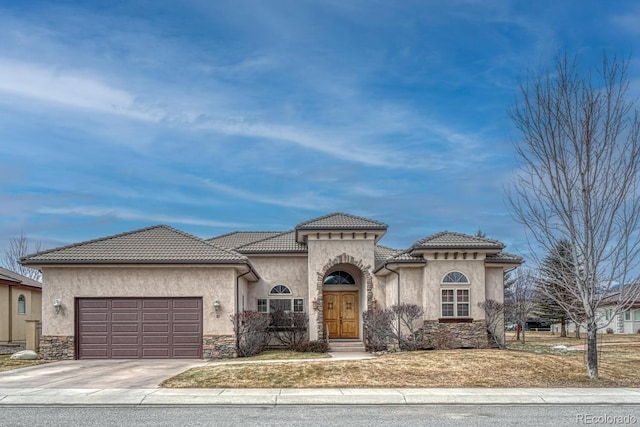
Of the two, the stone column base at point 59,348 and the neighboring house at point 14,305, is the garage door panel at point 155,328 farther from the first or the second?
the neighboring house at point 14,305

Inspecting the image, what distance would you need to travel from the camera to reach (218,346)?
2183 cm

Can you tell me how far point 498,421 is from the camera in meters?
11.0

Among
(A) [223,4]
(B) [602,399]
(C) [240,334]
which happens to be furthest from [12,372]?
(B) [602,399]

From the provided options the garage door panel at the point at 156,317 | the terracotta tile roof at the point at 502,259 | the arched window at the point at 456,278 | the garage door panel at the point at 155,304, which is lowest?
the garage door panel at the point at 156,317

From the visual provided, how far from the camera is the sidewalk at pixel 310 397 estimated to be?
12.8m

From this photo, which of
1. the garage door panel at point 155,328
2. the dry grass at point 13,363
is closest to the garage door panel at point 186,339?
the garage door panel at point 155,328

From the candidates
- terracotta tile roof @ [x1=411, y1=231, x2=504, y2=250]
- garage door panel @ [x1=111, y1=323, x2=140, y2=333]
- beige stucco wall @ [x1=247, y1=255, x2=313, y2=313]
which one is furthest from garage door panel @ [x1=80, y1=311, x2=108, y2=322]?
terracotta tile roof @ [x1=411, y1=231, x2=504, y2=250]

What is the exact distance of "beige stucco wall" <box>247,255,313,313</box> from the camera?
90.9 feet

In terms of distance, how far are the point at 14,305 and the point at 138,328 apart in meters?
11.3

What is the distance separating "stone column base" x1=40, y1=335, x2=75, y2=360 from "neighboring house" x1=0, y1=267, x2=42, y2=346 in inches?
296

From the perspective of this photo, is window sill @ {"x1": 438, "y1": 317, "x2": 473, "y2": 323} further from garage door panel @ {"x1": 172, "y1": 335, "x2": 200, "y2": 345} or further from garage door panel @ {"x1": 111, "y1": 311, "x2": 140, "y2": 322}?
garage door panel @ {"x1": 111, "y1": 311, "x2": 140, "y2": 322}

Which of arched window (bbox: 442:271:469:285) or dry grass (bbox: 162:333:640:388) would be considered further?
arched window (bbox: 442:271:469:285)

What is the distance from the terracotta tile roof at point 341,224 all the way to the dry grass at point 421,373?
8.17 meters

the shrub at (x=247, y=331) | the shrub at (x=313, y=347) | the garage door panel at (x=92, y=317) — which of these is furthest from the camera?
the shrub at (x=313, y=347)
